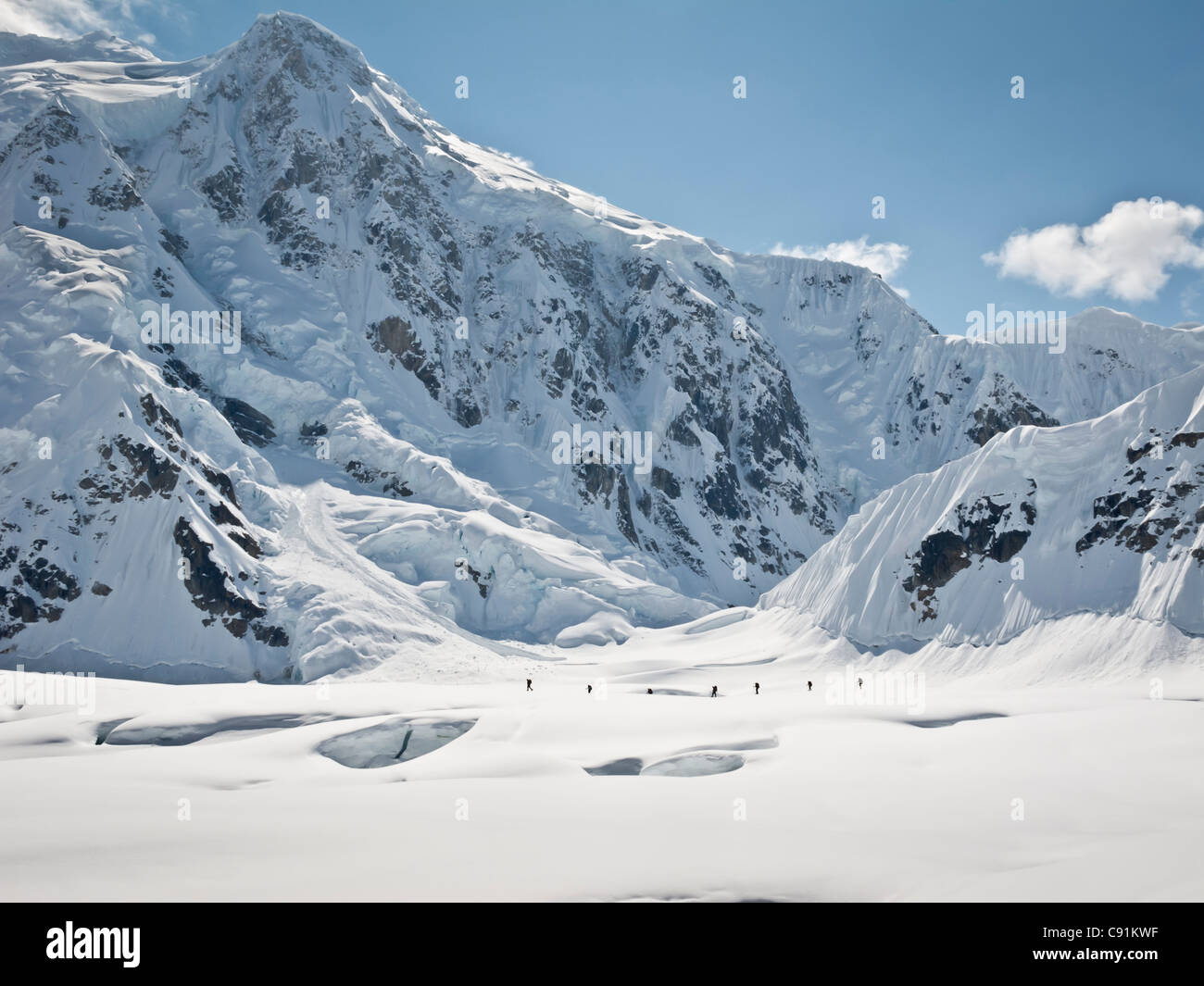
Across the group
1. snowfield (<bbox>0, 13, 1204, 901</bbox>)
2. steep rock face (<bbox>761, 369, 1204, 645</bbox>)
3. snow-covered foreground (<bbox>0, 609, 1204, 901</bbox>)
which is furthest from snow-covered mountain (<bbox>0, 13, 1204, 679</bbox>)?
steep rock face (<bbox>761, 369, 1204, 645</bbox>)

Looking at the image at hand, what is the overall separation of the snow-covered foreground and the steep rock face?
628 cm

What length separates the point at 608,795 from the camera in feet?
79.2

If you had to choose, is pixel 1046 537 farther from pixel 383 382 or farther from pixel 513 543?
pixel 383 382

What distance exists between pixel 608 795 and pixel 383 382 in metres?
89.2

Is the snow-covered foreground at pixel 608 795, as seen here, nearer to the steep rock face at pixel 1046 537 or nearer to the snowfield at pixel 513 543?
the snowfield at pixel 513 543

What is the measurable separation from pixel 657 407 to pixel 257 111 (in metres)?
72.8

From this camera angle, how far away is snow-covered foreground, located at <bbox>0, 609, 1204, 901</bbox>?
17.2m

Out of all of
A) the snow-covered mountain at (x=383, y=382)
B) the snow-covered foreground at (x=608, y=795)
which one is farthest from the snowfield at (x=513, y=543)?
the snow-covered mountain at (x=383, y=382)

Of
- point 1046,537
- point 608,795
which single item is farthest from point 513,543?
point 608,795

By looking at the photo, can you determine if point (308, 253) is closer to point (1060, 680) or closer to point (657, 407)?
point (657, 407)

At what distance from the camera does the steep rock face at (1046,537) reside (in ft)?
167

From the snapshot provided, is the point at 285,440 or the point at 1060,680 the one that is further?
the point at 285,440
